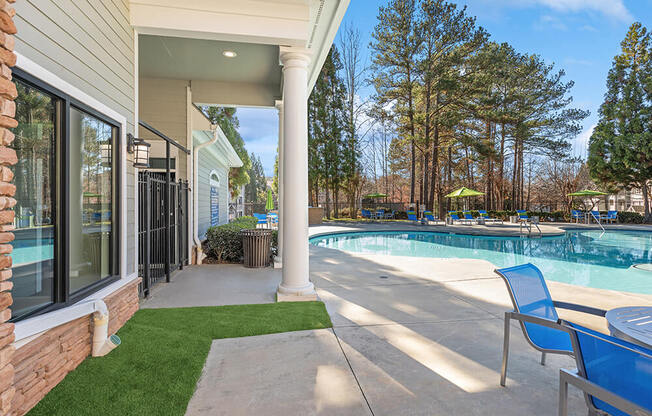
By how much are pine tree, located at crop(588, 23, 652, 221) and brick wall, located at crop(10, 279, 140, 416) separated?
25331mm

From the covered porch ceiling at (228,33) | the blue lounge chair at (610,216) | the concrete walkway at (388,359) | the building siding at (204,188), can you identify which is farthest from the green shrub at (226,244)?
the blue lounge chair at (610,216)

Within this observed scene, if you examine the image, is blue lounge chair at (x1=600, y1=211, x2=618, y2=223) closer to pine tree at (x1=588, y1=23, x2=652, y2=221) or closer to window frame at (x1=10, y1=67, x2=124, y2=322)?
pine tree at (x1=588, y1=23, x2=652, y2=221)

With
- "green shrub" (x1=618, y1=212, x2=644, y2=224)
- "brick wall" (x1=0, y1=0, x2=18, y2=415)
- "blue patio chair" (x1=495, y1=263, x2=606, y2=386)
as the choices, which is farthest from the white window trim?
"green shrub" (x1=618, y1=212, x2=644, y2=224)

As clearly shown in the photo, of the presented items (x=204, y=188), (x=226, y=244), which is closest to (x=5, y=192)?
(x=226, y=244)

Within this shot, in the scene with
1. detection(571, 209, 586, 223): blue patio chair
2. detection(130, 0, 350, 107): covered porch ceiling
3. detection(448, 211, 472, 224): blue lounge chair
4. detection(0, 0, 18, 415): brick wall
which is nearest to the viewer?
detection(0, 0, 18, 415): brick wall

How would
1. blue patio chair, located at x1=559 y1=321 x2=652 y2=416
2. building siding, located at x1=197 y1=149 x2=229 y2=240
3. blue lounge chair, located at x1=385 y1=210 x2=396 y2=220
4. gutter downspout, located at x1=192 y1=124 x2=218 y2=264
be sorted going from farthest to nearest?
blue lounge chair, located at x1=385 y1=210 x2=396 y2=220, building siding, located at x1=197 y1=149 x2=229 y2=240, gutter downspout, located at x1=192 y1=124 x2=218 y2=264, blue patio chair, located at x1=559 y1=321 x2=652 y2=416

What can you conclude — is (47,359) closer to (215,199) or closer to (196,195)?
(196,195)

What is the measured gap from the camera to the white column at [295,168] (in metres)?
4.39

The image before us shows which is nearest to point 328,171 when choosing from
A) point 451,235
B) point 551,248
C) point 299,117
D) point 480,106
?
point 451,235

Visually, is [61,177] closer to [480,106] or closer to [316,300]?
[316,300]

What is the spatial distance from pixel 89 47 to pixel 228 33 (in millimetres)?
1650

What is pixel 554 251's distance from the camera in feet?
33.7

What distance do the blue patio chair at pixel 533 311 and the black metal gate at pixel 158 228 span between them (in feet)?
13.5

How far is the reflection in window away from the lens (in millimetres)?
2635
